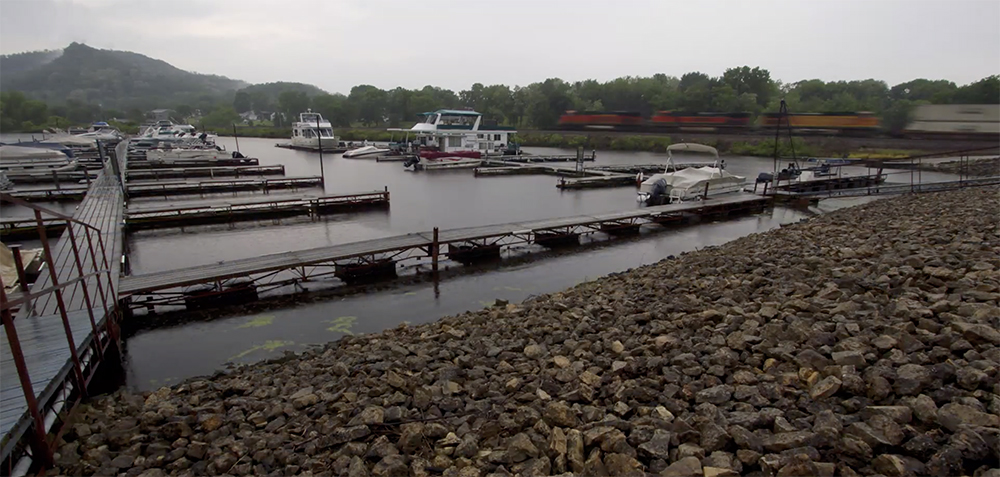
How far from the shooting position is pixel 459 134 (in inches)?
1666

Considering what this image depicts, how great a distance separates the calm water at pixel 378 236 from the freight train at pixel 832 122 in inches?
824

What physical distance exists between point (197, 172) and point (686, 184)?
29721 mm

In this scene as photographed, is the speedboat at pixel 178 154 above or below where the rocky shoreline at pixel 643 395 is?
above

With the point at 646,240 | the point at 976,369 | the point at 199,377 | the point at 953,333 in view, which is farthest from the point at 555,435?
the point at 646,240

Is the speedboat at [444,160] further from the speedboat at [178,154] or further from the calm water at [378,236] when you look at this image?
the speedboat at [178,154]

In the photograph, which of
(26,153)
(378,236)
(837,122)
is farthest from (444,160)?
(837,122)

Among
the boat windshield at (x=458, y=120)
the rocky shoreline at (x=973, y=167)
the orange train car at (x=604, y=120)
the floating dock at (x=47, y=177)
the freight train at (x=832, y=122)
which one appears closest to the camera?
the floating dock at (x=47, y=177)

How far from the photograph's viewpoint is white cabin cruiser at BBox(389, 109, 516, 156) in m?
42.1

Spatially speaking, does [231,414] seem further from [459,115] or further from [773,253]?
[459,115]

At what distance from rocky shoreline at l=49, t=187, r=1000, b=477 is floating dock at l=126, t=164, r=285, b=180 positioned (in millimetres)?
27649

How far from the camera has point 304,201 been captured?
1973 cm

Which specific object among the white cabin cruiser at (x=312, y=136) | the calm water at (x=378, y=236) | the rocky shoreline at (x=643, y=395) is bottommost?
the calm water at (x=378, y=236)

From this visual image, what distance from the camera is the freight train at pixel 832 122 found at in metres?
47.0

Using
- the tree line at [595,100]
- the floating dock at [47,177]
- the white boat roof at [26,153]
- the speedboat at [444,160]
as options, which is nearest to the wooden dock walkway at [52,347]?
the floating dock at [47,177]
